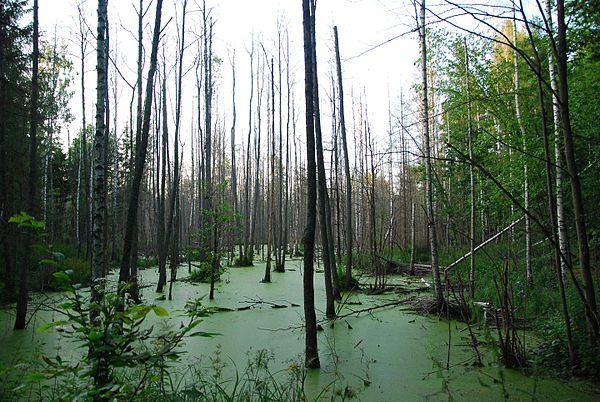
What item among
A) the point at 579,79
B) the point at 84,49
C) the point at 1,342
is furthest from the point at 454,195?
the point at 84,49

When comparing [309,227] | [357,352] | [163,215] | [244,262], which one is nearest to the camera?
[309,227]

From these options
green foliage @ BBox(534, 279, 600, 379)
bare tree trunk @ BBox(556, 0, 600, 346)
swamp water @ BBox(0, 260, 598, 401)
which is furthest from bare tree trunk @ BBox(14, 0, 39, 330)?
green foliage @ BBox(534, 279, 600, 379)

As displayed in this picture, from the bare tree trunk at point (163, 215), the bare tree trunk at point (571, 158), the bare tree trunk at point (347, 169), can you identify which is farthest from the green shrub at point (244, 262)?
the bare tree trunk at point (571, 158)

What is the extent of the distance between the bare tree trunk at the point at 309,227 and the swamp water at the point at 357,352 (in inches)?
8.3

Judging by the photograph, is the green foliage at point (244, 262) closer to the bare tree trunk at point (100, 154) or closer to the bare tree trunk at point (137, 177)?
the bare tree trunk at point (137, 177)

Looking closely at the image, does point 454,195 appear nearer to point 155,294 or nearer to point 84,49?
point 155,294

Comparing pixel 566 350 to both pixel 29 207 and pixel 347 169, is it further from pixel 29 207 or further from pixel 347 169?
pixel 29 207

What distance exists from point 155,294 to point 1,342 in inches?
130

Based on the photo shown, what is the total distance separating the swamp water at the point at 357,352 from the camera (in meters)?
2.69

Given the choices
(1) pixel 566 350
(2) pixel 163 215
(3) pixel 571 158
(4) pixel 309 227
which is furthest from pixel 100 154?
(1) pixel 566 350

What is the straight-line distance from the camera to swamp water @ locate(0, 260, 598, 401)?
269 centimetres

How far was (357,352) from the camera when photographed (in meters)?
3.70

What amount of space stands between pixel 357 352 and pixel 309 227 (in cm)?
152

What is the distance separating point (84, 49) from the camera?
10.7 m
